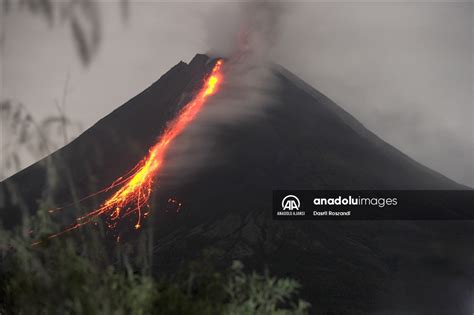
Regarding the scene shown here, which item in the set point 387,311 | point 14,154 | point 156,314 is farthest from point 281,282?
point 387,311

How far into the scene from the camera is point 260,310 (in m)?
11.3

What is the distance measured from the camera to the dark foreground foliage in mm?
7867

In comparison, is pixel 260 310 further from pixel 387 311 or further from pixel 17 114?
pixel 387 311

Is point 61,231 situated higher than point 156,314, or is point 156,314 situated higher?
point 61,231

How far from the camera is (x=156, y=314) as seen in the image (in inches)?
411

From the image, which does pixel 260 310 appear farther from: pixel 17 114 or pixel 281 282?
pixel 17 114

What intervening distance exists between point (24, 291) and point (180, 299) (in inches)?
76.1

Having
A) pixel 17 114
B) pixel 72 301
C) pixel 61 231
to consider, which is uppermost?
pixel 17 114

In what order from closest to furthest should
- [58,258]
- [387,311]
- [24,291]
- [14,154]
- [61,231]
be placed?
1. [14,154]
2. [58,258]
3. [61,231]
4. [24,291]
5. [387,311]

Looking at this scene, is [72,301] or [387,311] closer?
[72,301]

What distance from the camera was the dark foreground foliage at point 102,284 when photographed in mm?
7867

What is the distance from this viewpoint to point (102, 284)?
8414mm

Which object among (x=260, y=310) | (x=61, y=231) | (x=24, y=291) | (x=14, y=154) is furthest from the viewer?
(x=260, y=310)

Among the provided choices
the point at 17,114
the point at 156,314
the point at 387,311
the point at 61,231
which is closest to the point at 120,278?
the point at 156,314
